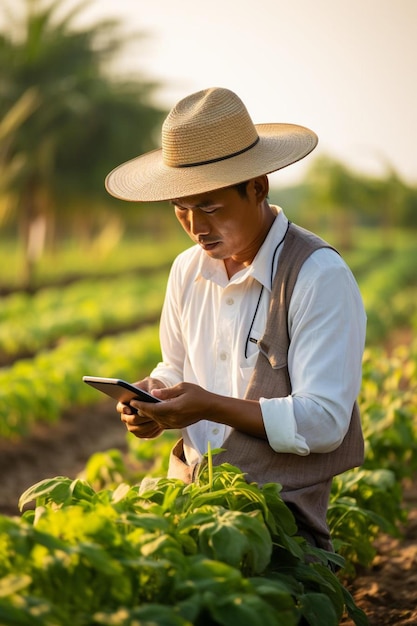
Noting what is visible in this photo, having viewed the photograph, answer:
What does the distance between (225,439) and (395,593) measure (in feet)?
3.85

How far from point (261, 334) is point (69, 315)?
914 centimetres

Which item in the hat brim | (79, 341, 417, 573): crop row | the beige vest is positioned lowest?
(79, 341, 417, 573): crop row

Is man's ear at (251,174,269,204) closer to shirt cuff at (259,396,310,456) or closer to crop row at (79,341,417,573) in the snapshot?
shirt cuff at (259,396,310,456)

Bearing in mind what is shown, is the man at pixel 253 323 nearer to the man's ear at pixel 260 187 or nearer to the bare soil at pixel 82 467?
the man's ear at pixel 260 187

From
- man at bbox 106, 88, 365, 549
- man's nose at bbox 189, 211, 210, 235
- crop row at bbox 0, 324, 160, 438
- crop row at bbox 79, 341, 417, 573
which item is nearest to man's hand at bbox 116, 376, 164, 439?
man at bbox 106, 88, 365, 549

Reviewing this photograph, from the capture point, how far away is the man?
251 cm

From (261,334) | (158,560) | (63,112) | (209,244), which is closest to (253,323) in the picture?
(261,334)

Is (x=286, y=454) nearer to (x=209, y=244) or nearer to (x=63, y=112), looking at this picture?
(x=209, y=244)

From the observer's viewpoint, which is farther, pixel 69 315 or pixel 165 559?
pixel 69 315

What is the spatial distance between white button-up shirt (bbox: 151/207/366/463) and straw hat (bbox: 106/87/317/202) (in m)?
0.21

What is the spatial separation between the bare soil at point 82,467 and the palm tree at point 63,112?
42.5ft

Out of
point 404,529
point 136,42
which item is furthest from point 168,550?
point 136,42

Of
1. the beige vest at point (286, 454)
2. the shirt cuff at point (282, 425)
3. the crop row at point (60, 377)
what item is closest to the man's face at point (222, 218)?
the beige vest at point (286, 454)

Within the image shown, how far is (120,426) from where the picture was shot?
7520mm
